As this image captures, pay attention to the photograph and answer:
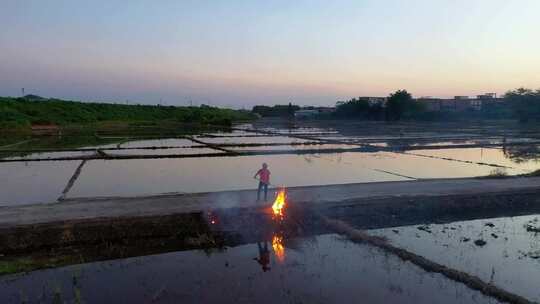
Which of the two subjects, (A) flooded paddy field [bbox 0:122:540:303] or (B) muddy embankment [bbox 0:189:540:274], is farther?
(B) muddy embankment [bbox 0:189:540:274]

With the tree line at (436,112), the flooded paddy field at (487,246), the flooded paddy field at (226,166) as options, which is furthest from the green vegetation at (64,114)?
the flooded paddy field at (487,246)

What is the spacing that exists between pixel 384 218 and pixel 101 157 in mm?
17262

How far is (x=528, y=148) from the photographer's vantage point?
103 ft

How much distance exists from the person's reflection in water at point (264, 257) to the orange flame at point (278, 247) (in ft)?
0.60

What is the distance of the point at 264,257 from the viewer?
916 cm

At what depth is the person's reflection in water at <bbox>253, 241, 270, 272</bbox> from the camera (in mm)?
8649

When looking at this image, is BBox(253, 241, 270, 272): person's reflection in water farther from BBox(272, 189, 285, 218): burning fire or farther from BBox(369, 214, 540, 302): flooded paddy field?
BBox(369, 214, 540, 302): flooded paddy field

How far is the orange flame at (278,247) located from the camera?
30.2ft

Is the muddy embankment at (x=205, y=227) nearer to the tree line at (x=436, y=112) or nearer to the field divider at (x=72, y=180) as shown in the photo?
the field divider at (x=72, y=180)

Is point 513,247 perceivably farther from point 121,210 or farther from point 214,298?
point 121,210

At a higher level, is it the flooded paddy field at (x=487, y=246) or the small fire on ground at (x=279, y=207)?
the small fire on ground at (x=279, y=207)

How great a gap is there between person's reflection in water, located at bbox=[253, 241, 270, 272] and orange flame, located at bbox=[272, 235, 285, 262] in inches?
7.2

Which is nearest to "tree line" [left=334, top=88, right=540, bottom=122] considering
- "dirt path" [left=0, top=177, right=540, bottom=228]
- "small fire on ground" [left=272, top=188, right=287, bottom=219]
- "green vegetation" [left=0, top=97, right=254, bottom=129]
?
"green vegetation" [left=0, top=97, right=254, bottom=129]

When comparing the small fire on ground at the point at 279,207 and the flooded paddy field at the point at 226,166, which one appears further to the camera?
the flooded paddy field at the point at 226,166
